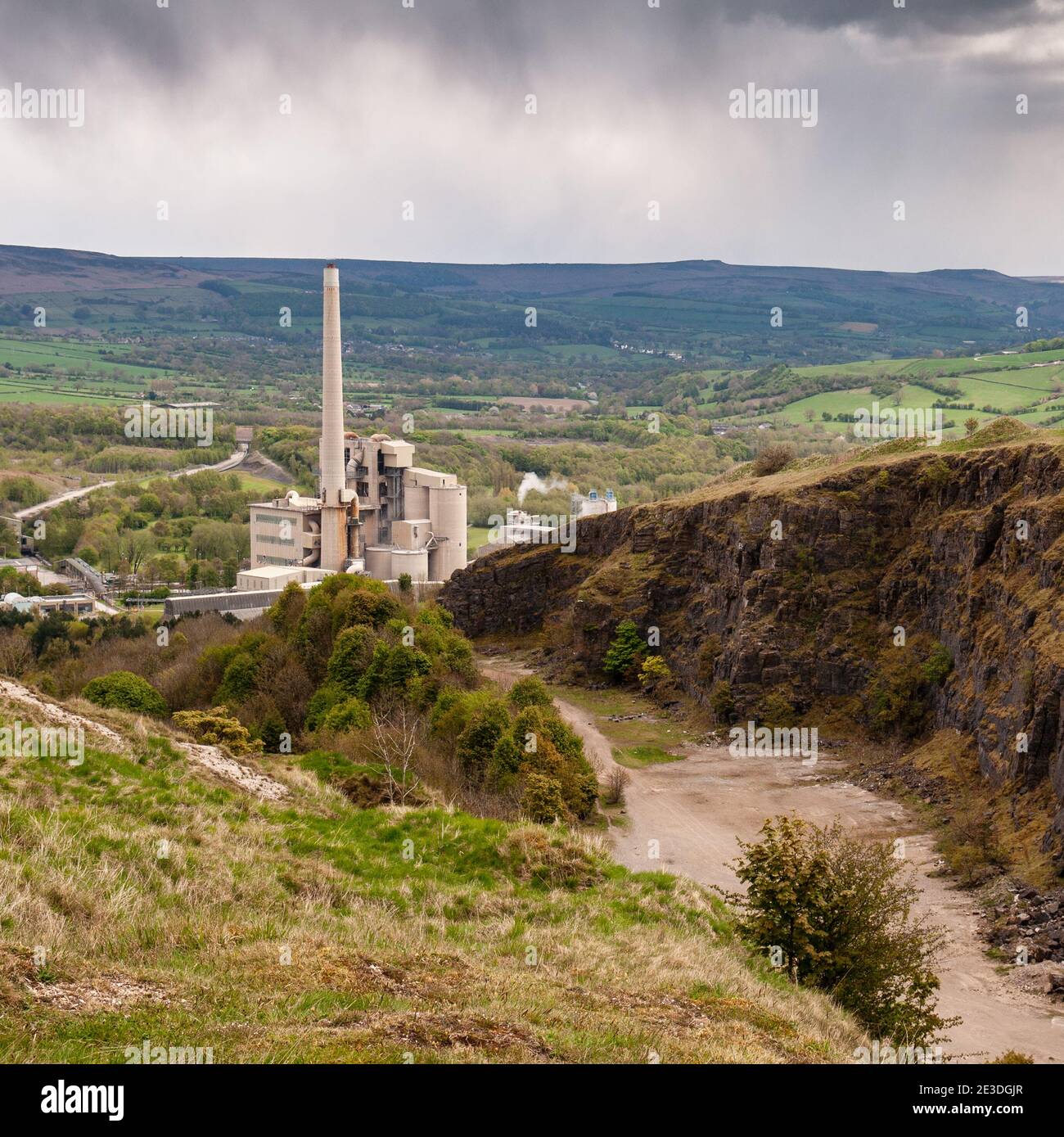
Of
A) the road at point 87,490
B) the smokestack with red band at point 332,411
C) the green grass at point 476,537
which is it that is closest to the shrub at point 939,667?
the smokestack with red band at point 332,411

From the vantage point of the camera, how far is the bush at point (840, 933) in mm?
20922

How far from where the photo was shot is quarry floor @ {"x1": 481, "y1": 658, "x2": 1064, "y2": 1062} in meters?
25.5

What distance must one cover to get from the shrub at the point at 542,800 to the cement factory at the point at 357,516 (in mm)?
52868

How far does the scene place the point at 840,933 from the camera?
847 inches

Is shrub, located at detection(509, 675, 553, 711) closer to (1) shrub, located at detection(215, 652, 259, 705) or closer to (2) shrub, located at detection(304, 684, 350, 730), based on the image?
(2) shrub, located at detection(304, 684, 350, 730)

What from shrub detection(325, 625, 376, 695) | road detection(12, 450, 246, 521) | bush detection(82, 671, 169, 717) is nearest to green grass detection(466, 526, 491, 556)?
road detection(12, 450, 246, 521)

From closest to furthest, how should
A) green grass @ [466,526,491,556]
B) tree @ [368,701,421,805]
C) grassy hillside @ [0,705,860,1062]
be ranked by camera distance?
1. grassy hillside @ [0,705,860,1062]
2. tree @ [368,701,421,805]
3. green grass @ [466,526,491,556]

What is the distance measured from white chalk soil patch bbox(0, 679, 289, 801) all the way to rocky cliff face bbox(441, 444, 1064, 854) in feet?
62.2

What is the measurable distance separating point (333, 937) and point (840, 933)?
8335 mm

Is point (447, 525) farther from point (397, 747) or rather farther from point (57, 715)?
point (57, 715)

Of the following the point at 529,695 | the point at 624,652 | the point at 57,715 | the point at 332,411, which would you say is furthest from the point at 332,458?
the point at 57,715

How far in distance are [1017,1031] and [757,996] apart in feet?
31.1

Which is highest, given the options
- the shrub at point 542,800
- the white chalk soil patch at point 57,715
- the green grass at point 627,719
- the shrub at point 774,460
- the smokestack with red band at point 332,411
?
the smokestack with red band at point 332,411

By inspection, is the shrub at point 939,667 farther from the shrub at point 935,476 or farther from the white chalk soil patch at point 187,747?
the white chalk soil patch at point 187,747
